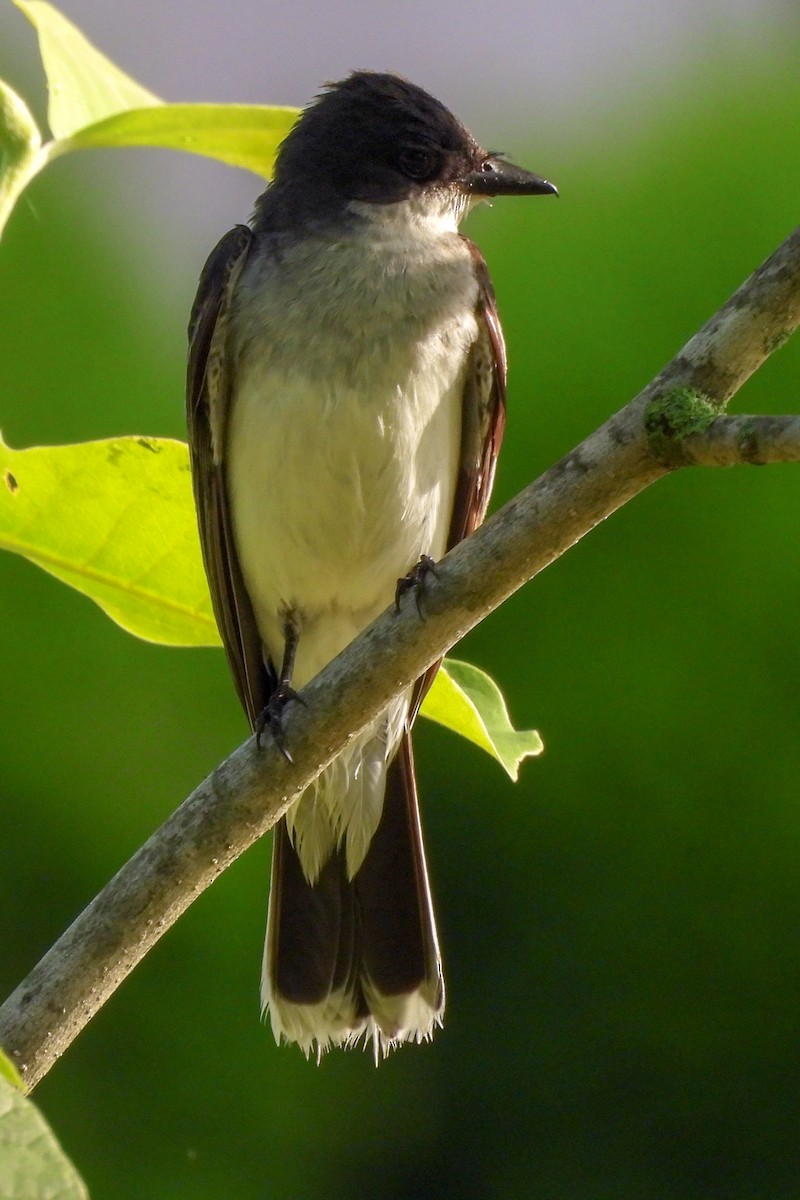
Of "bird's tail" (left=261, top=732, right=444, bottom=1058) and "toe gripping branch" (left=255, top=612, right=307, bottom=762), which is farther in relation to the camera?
"bird's tail" (left=261, top=732, right=444, bottom=1058)

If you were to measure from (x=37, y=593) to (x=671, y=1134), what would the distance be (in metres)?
3.12

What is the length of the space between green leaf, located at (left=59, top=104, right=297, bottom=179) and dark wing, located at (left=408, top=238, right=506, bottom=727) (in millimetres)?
1142

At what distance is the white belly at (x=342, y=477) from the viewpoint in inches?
123

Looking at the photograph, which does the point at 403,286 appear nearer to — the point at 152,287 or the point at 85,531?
the point at 85,531

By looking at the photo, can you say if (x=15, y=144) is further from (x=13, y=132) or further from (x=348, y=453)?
(x=348, y=453)

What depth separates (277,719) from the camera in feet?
7.84

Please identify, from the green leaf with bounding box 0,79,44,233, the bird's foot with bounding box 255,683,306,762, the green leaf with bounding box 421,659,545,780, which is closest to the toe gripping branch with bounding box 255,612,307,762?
the bird's foot with bounding box 255,683,306,762

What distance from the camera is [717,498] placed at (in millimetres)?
5867

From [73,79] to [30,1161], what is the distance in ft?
4.72

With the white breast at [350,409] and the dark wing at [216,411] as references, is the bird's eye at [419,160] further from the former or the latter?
the dark wing at [216,411]

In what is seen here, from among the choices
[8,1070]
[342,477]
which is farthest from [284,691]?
[8,1070]

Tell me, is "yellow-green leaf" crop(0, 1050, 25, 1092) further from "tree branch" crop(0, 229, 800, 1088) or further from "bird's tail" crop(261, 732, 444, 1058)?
"bird's tail" crop(261, 732, 444, 1058)

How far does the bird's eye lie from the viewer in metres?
3.59

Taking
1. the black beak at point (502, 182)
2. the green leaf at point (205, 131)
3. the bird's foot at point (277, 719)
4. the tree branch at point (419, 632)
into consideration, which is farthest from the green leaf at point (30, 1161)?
the black beak at point (502, 182)
